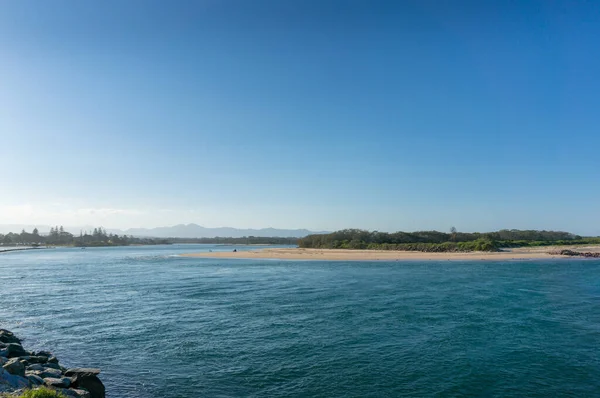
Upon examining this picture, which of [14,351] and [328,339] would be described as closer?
[14,351]

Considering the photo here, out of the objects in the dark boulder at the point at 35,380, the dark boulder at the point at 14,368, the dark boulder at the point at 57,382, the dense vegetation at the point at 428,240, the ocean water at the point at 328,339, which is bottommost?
the ocean water at the point at 328,339

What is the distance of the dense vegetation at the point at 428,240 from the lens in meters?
91.1

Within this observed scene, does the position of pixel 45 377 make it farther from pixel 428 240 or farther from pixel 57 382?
pixel 428 240

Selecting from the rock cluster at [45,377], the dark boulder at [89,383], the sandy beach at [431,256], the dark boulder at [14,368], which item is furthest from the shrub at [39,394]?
the sandy beach at [431,256]

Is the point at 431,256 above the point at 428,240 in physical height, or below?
below

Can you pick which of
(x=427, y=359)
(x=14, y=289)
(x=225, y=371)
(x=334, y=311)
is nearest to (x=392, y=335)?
(x=427, y=359)

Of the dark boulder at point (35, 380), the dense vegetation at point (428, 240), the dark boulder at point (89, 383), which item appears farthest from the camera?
the dense vegetation at point (428, 240)

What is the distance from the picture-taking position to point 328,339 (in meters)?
15.9

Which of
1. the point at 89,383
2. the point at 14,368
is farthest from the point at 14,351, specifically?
the point at 89,383

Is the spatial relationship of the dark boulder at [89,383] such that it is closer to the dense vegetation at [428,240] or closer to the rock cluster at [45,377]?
the rock cluster at [45,377]

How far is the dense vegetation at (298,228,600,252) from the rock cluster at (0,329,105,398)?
3127 inches

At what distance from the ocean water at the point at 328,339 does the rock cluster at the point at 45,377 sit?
2.63 feet

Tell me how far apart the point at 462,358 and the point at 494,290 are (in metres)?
17.5

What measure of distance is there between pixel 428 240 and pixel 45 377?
110382mm
